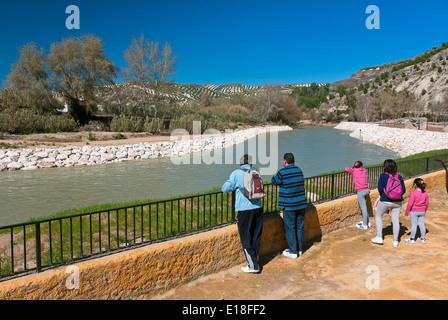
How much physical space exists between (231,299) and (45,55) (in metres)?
31.9

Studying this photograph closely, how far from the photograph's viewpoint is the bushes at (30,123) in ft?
71.6

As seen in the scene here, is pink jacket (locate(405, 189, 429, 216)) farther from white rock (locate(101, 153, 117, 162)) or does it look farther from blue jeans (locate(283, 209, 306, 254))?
white rock (locate(101, 153, 117, 162))

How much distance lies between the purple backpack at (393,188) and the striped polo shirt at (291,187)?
1859mm

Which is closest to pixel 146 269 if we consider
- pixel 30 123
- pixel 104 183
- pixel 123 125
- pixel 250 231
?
pixel 250 231

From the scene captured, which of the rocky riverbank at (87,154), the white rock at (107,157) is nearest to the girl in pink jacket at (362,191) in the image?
the rocky riverbank at (87,154)

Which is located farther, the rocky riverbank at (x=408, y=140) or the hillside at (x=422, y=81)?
the hillside at (x=422, y=81)

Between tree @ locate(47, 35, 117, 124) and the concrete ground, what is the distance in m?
28.3

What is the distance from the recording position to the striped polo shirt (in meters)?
5.43

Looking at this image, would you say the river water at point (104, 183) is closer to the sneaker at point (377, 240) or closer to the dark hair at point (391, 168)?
the sneaker at point (377, 240)

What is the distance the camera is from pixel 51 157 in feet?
60.9

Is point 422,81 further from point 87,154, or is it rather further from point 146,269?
point 146,269

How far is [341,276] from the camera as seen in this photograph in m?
5.00

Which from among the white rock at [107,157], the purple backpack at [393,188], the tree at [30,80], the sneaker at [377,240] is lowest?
the sneaker at [377,240]
